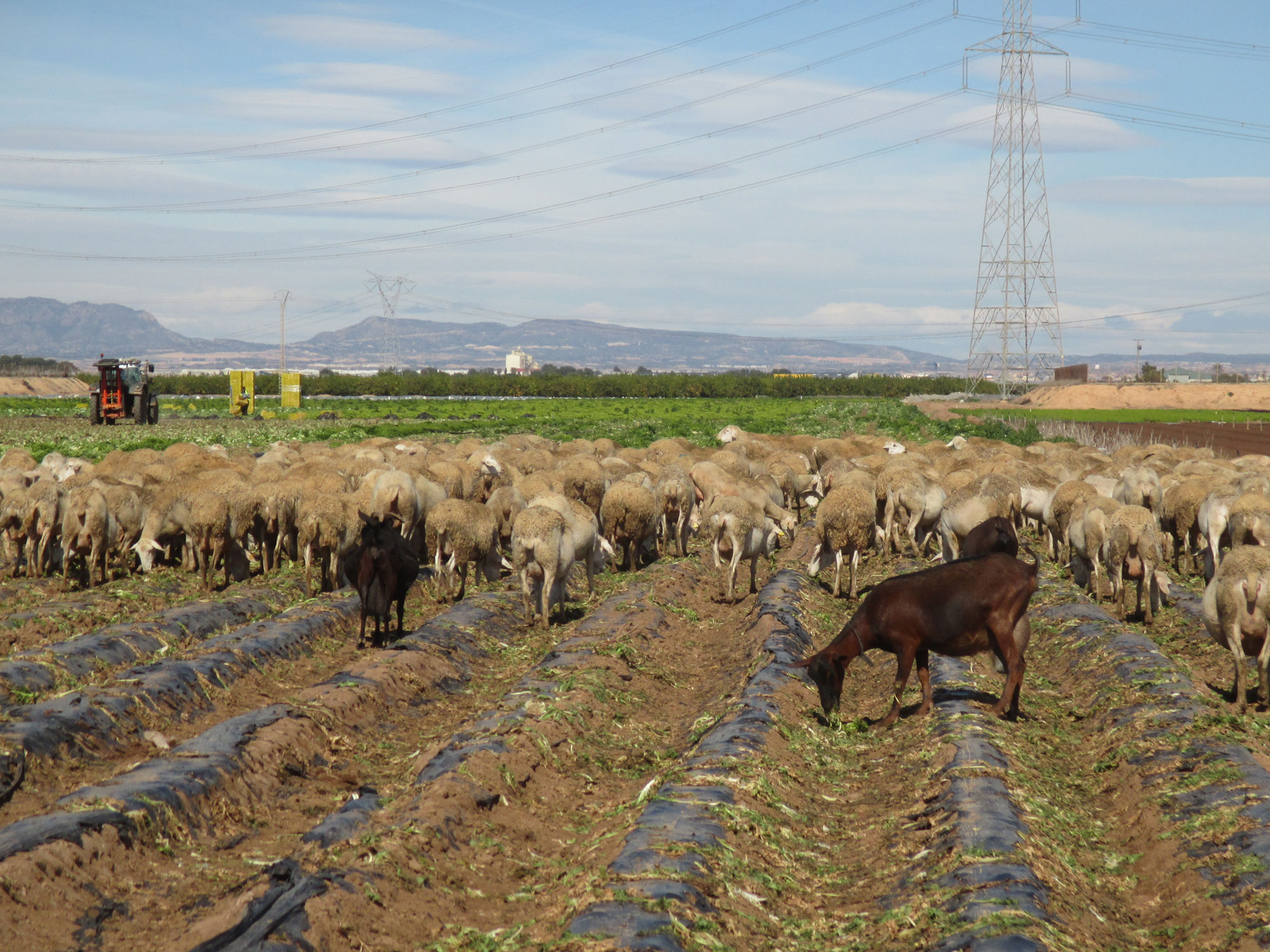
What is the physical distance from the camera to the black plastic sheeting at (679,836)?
244 inches

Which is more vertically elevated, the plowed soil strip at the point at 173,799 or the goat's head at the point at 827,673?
the goat's head at the point at 827,673

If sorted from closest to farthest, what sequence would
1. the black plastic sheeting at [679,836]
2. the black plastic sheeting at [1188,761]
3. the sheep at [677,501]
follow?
the black plastic sheeting at [679,836] → the black plastic sheeting at [1188,761] → the sheep at [677,501]

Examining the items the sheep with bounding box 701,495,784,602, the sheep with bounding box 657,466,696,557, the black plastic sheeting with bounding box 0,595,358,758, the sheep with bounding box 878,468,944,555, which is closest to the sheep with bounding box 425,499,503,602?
the black plastic sheeting with bounding box 0,595,358,758

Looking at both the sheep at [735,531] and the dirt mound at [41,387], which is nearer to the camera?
the sheep at [735,531]

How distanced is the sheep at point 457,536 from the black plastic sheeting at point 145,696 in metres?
2.78

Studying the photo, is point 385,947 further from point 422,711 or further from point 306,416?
point 306,416

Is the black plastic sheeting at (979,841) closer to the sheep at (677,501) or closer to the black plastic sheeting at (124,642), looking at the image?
the black plastic sheeting at (124,642)

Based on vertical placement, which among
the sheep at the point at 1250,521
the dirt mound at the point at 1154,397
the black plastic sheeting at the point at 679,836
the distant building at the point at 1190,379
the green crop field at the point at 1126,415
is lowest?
the black plastic sheeting at the point at 679,836

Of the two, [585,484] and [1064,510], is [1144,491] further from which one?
[585,484]

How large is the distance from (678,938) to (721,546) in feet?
36.9

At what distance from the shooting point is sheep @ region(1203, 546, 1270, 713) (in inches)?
443

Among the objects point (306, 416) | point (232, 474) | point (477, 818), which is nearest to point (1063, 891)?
point (477, 818)

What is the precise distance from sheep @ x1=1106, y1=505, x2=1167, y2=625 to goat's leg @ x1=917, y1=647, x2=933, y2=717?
5981mm

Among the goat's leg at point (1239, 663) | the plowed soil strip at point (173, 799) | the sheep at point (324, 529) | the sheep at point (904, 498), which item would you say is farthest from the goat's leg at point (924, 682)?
the sheep at point (324, 529)
